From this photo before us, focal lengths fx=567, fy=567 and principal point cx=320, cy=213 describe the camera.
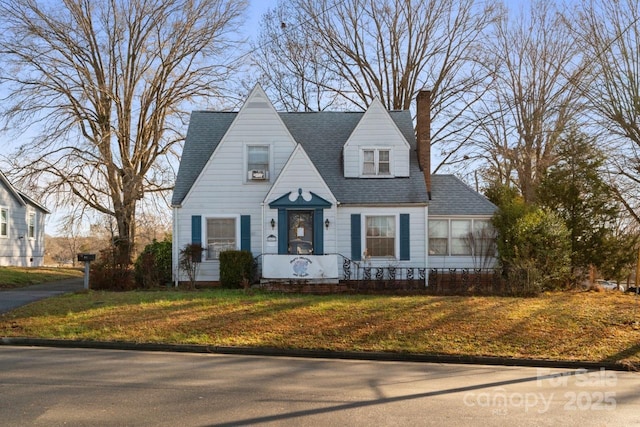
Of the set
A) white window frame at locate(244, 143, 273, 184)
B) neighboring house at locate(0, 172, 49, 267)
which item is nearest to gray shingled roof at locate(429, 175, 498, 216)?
white window frame at locate(244, 143, 273, 184)

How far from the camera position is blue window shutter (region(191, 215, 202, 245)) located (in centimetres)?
2062

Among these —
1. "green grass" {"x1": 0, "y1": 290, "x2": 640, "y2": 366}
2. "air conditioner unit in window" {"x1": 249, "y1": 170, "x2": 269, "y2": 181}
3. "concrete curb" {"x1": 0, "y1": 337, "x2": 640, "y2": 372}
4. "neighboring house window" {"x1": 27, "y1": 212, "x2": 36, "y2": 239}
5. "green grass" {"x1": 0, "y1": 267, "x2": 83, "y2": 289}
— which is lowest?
"concrete curb" {"x1": 0, "y1": 337, "x2": 640, "y2": 372}

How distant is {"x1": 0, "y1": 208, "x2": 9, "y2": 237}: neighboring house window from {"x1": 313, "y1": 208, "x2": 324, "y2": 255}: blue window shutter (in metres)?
20.2

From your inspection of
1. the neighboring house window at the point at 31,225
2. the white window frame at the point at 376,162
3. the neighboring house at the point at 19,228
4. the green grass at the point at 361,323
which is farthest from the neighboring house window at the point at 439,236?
the neighboring house window at the point at 31,225

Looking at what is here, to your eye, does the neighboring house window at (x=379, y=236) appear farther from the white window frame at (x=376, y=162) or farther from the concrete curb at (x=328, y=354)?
the concrete curb at (x=328, y=354)

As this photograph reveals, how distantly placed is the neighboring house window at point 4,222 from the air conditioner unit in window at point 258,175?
17.9 metres

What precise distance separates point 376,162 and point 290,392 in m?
14.6

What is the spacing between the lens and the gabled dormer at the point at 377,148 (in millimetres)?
21750

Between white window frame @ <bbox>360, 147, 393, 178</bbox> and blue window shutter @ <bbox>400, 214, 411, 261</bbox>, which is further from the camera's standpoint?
white window frame @ <bbox>360, 147, 393, 178</bbox>

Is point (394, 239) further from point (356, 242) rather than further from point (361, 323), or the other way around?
point (361, 323)

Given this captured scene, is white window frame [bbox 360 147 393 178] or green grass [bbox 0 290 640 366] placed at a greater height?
white window frame [bbox 360 147 393 178]

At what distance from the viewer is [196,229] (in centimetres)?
2067

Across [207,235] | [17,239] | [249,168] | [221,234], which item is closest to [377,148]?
→ [249,168]

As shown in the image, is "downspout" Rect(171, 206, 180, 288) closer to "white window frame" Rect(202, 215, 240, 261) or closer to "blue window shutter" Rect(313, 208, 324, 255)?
"white window frame" Rect(202, 215, 240, 261)
